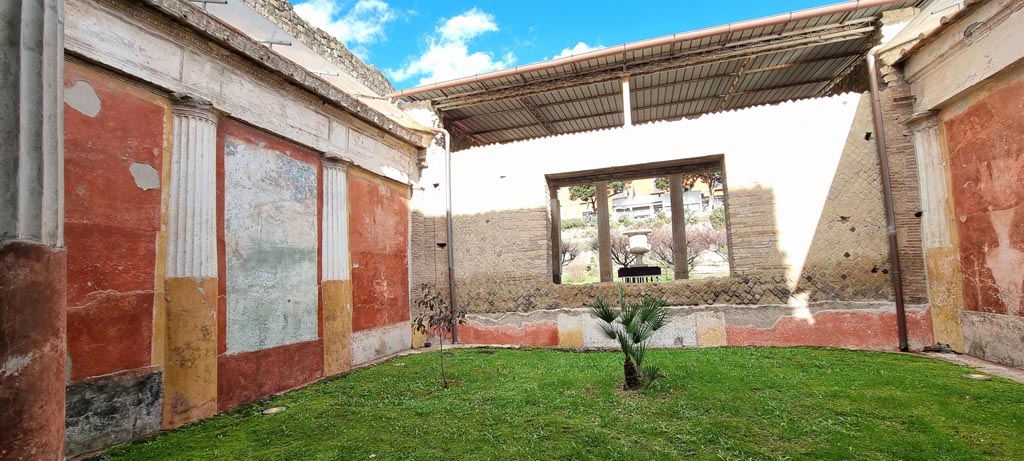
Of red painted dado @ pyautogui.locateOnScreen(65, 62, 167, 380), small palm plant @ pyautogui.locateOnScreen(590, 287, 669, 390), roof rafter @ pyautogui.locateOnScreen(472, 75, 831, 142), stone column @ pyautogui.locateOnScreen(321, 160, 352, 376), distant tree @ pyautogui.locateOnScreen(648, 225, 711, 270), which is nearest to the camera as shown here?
red painted dado @ pyautogui.locateOnScreen(65, 62, 167, 380)

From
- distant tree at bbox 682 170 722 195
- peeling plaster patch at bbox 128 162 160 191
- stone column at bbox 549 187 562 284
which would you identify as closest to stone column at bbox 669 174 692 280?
distant tree at bbox 682 170 722 195

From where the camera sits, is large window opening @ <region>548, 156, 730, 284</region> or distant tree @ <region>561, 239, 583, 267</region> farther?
distant tree @ <region>561, 239, 583, 267</region>

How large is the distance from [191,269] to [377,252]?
135 inches

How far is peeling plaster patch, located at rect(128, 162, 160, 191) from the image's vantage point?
436 cm

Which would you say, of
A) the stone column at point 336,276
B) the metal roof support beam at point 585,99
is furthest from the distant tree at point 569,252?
the stone column at point 336,276

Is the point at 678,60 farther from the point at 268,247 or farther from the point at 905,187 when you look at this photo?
the point at 268,247

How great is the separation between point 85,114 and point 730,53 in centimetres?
886

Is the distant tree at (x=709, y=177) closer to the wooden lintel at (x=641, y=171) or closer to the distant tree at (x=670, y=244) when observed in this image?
the distant tree at (x=670, y=244)

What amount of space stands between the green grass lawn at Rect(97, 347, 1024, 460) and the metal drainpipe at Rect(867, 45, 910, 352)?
3.21 ft

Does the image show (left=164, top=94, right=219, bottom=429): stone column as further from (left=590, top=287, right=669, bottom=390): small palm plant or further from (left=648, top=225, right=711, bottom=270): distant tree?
(left=648, top=225, right=711, bottom=270): distant tree

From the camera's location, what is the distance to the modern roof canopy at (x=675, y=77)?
755 centimetres

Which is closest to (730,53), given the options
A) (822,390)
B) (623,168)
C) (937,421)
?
(623,168)

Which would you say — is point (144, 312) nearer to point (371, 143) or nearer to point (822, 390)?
point (371, 143)

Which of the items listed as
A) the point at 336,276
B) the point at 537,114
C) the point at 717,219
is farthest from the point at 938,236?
the point at 717,219
